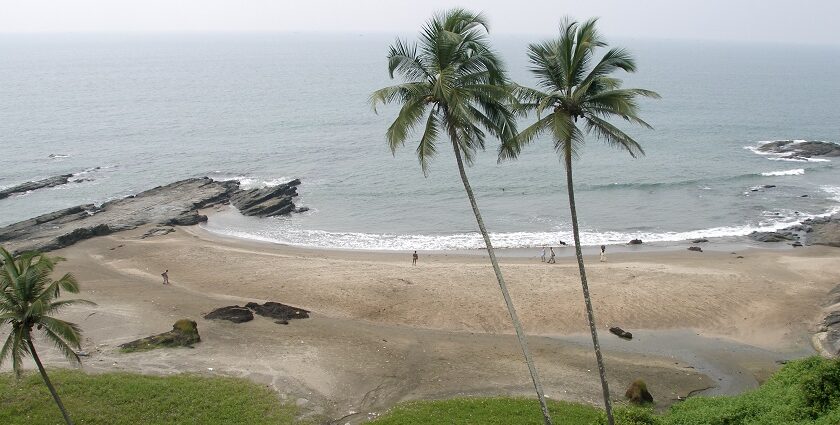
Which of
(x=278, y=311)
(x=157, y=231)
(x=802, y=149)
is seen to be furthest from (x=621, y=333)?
(x=802, y=149)

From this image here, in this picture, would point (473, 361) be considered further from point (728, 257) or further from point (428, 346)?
point (728, 257)

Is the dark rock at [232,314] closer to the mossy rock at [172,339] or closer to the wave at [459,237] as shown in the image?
the mossy rock at [172,339]

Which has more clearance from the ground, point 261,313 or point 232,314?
point 232,314

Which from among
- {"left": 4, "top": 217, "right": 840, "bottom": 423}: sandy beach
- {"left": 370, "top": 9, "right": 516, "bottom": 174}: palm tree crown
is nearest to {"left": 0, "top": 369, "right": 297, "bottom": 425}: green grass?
{"left": 4, "top": 217, "right": 840, "bottom": 423}: sandy beach

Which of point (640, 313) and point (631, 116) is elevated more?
point (631, 116)

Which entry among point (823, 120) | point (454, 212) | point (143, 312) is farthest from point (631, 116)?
point (823, 120)

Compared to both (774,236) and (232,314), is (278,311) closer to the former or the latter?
(232,314)
